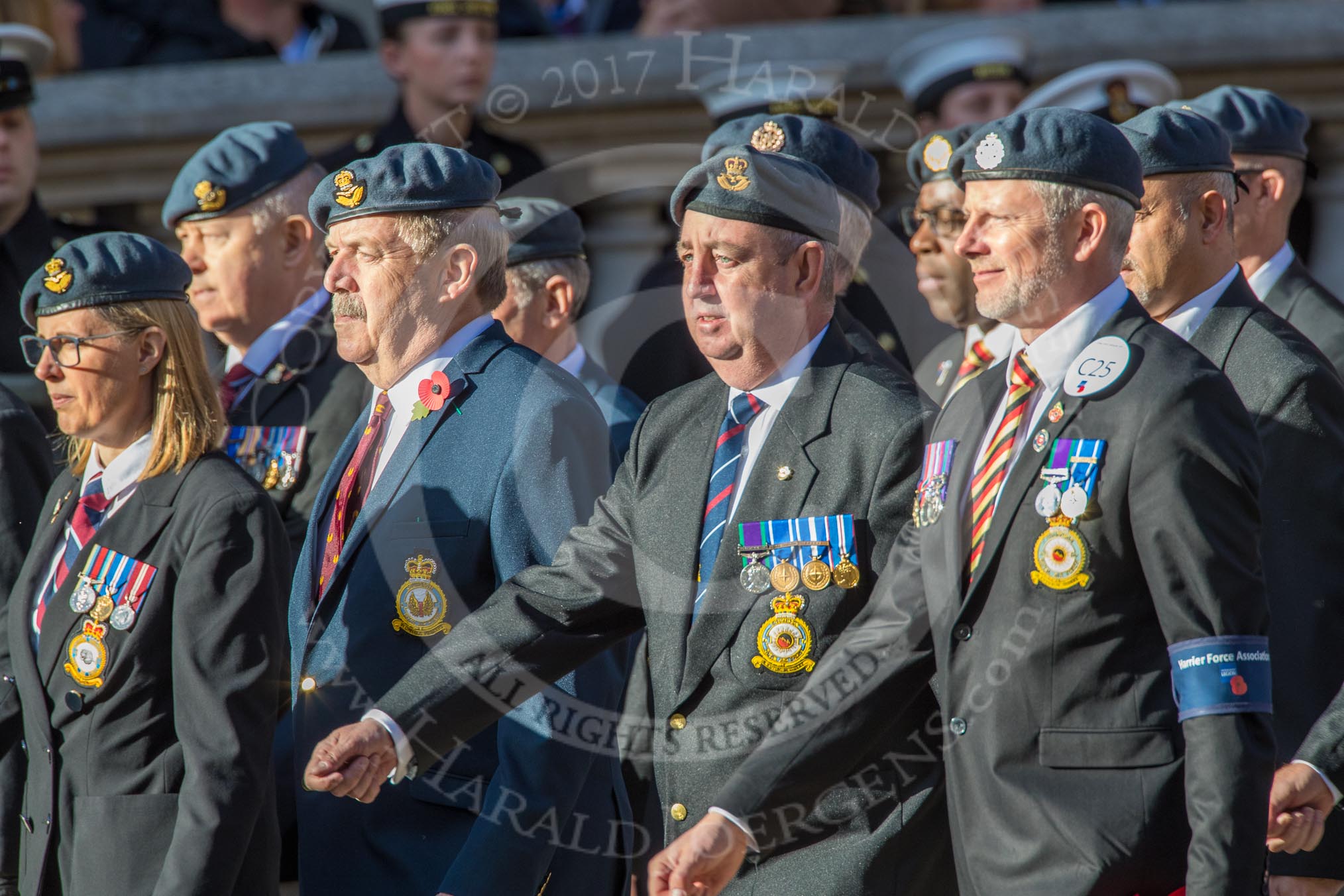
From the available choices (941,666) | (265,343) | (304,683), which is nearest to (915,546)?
(941,666)

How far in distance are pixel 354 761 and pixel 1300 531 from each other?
1.82 metres

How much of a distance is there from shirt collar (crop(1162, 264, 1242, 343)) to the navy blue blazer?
3.99 feet

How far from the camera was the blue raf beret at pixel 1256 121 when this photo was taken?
4.49 m

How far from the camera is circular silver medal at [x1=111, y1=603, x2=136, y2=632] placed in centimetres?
385

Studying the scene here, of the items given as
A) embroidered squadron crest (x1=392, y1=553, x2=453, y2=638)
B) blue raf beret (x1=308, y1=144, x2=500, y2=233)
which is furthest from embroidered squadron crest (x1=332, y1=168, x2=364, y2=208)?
embroidered squadron crest (x1=392, y1=553, x2=453, y2=638)

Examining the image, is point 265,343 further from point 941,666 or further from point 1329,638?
point 1329,638

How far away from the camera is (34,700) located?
3.97 m

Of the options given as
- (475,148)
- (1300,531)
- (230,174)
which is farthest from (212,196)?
(1300,531)

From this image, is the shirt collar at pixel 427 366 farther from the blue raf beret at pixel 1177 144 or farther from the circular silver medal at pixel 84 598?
the blue raf beret at pixel 1177 144

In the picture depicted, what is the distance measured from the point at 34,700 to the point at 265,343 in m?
1.32

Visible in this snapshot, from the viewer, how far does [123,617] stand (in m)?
3.86

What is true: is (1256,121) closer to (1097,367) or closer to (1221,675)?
(1097,367)

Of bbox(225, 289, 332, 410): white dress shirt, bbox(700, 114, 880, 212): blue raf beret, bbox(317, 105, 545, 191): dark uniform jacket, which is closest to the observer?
bbox(700, 114, 880, 212): blue raf beret

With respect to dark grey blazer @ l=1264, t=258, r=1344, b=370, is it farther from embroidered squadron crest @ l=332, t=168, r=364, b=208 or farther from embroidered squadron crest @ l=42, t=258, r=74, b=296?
embroidered squadron crest @ l=42, t=258, r=74, b=296
